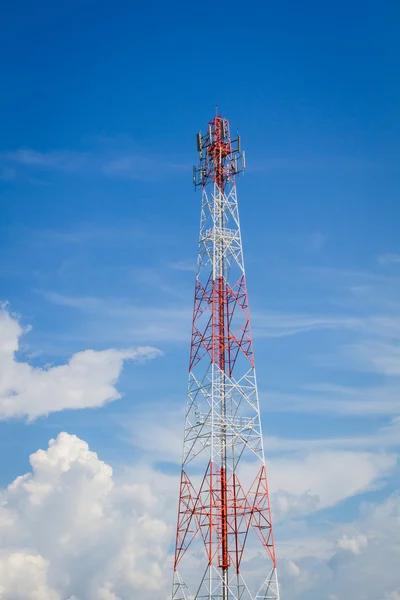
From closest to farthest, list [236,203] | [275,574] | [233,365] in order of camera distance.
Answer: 1. [275,574]
2. [233,365]
3. [236,203]

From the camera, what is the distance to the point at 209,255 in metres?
80.4

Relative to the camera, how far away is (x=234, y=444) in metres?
72.6

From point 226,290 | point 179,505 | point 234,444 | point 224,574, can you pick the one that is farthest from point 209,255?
point 224,574

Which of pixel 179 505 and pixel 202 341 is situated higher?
pixel 202 341

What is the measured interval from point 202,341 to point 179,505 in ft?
55.1

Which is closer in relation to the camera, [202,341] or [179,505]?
[179,505]

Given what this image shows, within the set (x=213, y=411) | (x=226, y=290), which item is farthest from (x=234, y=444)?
(x=226, y=290)

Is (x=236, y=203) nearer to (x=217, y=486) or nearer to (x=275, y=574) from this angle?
(x=217, y=486)

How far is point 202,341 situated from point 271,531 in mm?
20227

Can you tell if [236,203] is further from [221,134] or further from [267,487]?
[267,487]

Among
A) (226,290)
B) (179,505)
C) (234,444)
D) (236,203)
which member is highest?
(236,203)

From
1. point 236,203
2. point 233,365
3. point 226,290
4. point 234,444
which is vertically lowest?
point 234,444

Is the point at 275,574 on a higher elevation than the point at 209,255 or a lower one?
lower

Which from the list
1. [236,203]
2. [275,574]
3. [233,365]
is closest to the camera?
[275,574]
